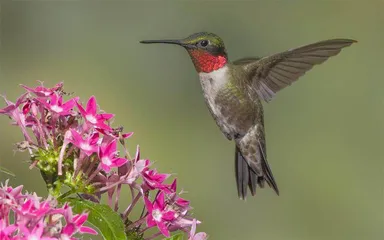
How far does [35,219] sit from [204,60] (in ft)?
5.94

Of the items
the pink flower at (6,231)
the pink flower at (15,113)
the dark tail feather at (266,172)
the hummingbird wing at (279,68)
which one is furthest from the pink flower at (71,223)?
the dark tail feather at (266,172)

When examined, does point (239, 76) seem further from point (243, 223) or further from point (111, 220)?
point (243, 223)

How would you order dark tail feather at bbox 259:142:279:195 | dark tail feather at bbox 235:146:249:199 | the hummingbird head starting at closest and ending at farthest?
the hummingbird head → dark tail feather at bbox 259:142:279:195 → dark tail feather at bbox 235:146:249:199

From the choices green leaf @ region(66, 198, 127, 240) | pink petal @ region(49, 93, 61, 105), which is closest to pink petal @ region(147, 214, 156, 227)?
green leaf @ region(66, 198, 127, 240)

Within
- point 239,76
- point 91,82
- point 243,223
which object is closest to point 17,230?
point 239,76

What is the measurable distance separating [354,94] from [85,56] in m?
2.87

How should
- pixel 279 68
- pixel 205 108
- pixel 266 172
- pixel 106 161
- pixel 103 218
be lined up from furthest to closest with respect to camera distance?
pixel 205 108 < pixel 266 172 < pixel 279 68 < pixel 106 161 < pixel 103 218

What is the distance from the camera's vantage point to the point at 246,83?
3.65 metres

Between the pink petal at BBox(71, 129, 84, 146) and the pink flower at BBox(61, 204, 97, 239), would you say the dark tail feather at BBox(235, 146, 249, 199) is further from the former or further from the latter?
the pink flower at BBox(61, 204, 97, 239)

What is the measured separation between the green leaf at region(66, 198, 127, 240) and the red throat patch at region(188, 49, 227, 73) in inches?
61.0

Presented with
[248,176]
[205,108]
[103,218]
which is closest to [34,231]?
[103,218]

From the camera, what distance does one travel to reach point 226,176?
732cm

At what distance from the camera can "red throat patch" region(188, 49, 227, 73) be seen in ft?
11.2

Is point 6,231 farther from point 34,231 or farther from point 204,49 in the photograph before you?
point 204,49
